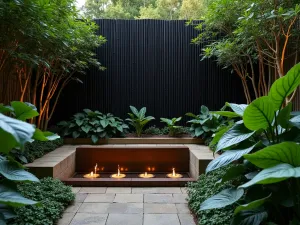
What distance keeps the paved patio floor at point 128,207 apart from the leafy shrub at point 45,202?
13cm

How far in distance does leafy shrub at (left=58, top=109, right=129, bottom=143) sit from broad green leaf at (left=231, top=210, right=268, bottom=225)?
4470 millimetres

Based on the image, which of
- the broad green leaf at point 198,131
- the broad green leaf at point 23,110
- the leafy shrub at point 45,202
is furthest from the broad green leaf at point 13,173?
the broad green leaf at point 198,131

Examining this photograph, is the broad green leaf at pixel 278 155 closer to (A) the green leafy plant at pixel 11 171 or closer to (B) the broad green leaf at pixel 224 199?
(B) the broad green leaf at pixel 224 199

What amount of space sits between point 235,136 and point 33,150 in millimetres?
3787

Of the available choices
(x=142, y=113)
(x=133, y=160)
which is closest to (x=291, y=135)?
(x=133, y=160)

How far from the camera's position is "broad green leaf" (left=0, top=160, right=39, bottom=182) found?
203cm

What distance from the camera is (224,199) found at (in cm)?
207

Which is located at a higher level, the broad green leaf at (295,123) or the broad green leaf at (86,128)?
the broad green leaf at (295,123)

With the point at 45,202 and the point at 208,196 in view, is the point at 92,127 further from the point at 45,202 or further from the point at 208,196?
the point at 208,196

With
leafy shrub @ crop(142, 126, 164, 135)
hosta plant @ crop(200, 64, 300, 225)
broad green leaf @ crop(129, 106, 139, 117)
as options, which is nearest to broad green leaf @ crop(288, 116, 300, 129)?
hosta plant @ crop(200, 64, 300, 225)

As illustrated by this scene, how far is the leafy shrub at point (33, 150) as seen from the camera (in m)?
3.78

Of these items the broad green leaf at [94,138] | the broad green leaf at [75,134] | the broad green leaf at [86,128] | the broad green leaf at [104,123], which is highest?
the broad green leaf at [104,123]

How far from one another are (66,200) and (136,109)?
4118mm

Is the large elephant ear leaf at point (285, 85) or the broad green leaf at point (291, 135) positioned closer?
the large elephant ear leaf at point (285, 85)
